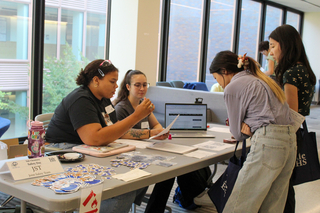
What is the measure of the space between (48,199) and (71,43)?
13.3 feet

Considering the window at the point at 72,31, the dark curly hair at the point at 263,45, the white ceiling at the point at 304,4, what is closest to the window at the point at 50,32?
the window at the point at 72,31

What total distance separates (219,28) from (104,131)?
21.7 feet

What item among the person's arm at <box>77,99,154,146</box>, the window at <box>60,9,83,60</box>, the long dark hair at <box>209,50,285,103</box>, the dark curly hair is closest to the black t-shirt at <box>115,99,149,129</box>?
the person's arm at <box>77,99,154,146</box>

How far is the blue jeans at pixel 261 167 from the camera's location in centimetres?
173

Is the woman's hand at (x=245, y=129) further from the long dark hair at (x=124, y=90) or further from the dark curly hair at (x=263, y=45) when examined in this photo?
the dark curly hair at (x=263, y=45)

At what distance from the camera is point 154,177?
5.19 ft

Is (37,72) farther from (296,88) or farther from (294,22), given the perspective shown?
(294,22)

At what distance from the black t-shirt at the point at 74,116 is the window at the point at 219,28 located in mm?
5763

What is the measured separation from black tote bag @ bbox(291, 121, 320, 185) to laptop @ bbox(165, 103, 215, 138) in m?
0.70

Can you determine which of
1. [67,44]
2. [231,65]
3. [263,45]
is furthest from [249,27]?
[231,65]

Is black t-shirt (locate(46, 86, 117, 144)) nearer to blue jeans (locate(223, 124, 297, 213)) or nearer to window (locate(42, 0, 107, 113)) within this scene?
blue jeans (locate(223, 124, 297, 213))

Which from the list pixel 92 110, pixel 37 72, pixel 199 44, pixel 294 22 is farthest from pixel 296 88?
pixel 294 22

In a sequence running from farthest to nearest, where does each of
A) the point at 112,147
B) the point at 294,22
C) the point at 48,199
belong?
1. the point at 294,22
2. the point at 112,147
3. the point at 48,199

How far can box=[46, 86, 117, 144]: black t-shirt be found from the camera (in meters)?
1.95
